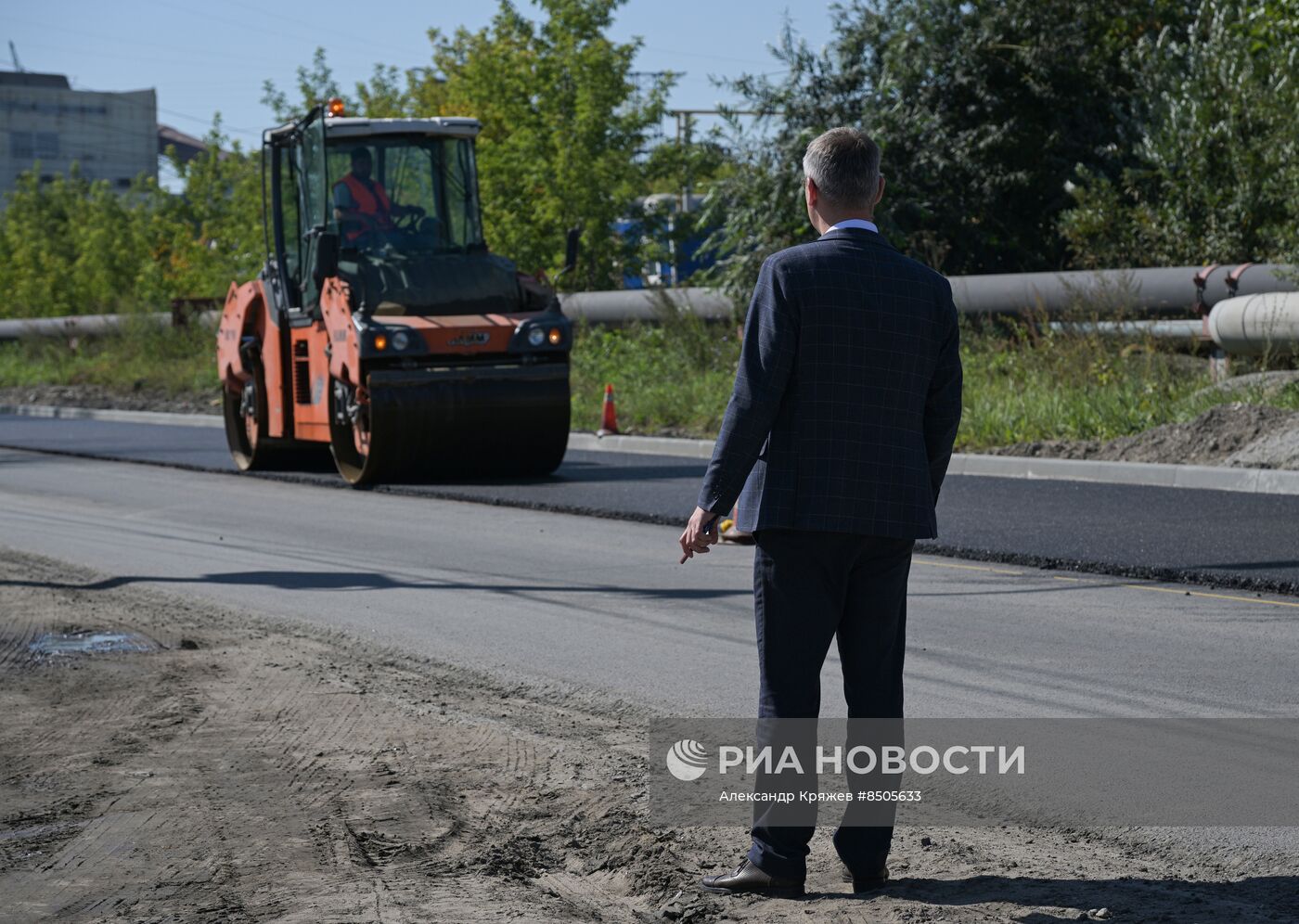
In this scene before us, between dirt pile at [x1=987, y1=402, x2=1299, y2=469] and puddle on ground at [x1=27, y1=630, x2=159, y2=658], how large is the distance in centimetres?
904

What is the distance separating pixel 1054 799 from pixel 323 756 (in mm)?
2302

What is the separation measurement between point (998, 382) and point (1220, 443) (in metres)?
4.28

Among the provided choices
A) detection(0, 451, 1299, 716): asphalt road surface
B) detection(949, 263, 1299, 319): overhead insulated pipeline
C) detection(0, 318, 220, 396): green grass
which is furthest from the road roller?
detection(0, 318, 220, 396): green grass

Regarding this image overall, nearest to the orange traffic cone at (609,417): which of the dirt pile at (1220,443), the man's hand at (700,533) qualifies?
the dirt pile at (1220,443)

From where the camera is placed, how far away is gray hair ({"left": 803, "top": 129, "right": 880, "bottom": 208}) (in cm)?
391

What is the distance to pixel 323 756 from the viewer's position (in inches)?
214

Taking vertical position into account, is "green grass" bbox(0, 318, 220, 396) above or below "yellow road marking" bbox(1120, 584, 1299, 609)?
above

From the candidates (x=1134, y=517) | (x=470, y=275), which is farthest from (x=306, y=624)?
(x=470, y=275)

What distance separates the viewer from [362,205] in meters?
15.5

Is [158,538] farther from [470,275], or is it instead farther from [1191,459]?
[1191,459]

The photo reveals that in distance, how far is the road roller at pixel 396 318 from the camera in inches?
565

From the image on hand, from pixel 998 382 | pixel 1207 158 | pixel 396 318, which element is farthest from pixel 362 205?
pixel 1207 158

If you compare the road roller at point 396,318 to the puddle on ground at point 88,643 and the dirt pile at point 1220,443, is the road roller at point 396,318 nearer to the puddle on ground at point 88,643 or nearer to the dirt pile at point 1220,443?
the dirt pile at point 1220,443

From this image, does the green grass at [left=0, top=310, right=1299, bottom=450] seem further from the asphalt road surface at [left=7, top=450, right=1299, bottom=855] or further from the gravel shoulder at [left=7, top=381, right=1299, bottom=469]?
the asphalt road surface at [left=7, top=450, right=1299, bottom=855]
